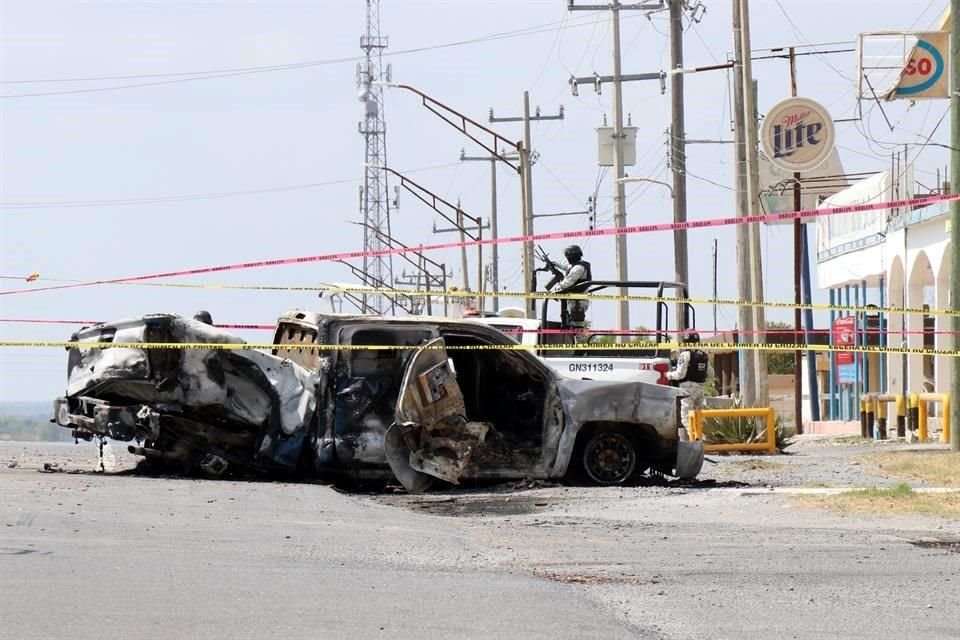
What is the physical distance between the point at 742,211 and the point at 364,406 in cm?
1709

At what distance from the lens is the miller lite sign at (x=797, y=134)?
36281 millimetres

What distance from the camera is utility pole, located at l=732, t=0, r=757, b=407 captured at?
29.8 meters

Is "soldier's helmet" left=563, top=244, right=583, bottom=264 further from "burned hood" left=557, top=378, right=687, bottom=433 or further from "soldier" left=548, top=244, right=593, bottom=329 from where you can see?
"burned hood" left=557, top=378, right=687, bottom=433

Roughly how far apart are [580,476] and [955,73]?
8716 millimetres

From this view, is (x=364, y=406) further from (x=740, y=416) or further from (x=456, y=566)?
(x=740, y=416)

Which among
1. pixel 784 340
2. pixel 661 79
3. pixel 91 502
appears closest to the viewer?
pixel 91 502

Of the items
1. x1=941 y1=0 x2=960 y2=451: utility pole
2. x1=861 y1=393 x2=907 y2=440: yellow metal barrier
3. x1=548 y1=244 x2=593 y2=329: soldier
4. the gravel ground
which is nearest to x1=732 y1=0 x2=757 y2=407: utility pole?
x1=861 y1=393 x2=907 y2=440: yellow metal barrier

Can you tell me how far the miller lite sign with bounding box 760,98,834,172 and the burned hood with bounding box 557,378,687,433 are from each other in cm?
2205

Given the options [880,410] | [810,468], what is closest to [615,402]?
[810,468]

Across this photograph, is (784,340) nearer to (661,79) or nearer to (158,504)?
(661,79)

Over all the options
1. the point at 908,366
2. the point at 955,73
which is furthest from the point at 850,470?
the point at 908,366

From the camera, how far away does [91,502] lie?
12086 mm

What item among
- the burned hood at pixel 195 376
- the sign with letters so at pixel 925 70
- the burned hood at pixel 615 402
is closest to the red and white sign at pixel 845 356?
the sign with letters so at pixel 925 70

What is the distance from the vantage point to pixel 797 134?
1442 inches
